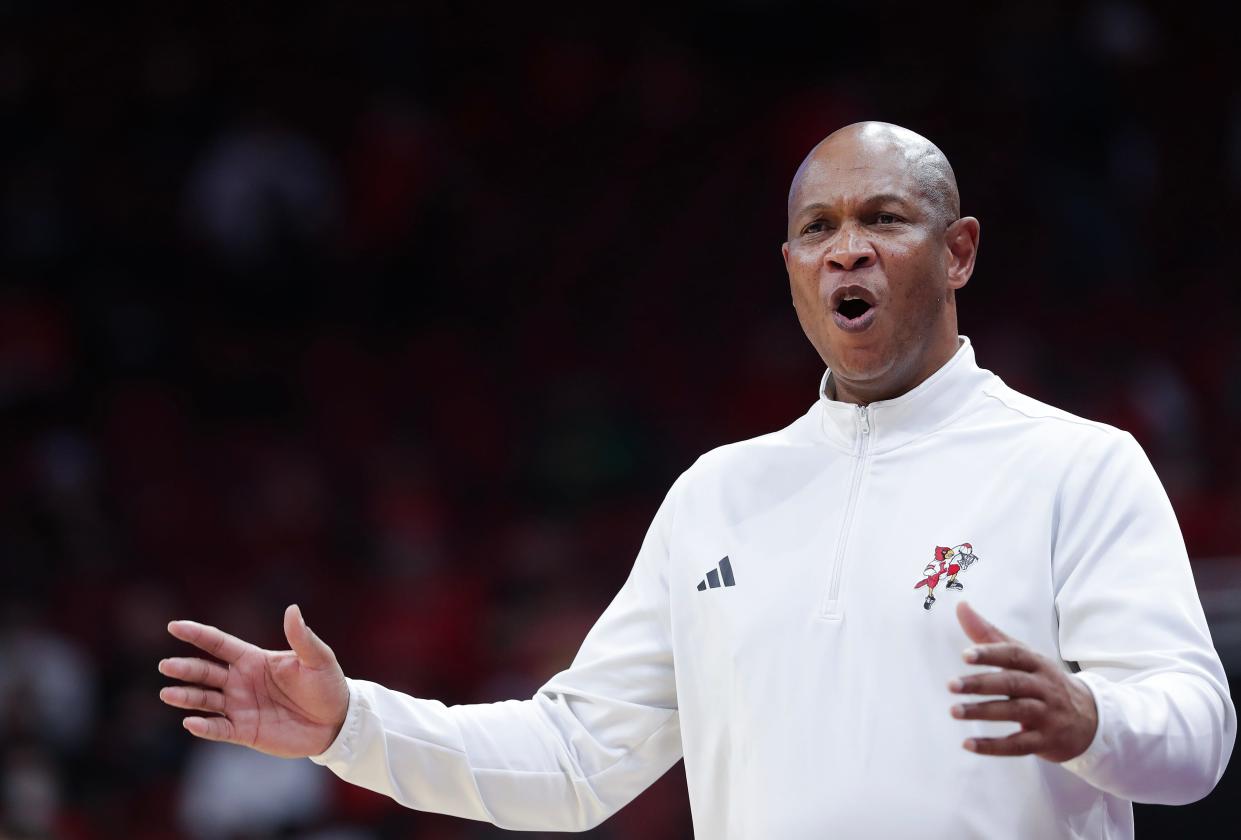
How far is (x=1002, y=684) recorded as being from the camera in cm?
192

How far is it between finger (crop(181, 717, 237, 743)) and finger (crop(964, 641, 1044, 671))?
3.90 ft

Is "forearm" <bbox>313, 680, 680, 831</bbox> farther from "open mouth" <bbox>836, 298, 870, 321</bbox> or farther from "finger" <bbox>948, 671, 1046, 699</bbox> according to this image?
"finger" <bbox>948, 671, 1046, 699</bbox>

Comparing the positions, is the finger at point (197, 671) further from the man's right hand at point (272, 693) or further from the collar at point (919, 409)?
the collar at point (919, 409)

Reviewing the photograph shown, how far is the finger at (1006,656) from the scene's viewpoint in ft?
6.29

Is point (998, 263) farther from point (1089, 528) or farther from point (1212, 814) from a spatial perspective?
point (1089, 528)

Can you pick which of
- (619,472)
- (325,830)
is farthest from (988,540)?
(619,472)

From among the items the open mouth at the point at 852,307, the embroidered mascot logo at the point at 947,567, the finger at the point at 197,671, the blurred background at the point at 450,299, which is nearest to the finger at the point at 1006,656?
the embroidered mascot logo at the point at 947,567

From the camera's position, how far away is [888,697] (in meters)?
→ 2.36

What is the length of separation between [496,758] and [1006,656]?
1074 mm

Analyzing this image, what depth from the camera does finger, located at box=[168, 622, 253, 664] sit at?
2.45m

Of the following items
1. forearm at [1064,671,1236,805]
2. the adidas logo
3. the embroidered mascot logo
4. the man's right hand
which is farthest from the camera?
the adidas logo

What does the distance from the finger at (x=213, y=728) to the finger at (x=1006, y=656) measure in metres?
1.19

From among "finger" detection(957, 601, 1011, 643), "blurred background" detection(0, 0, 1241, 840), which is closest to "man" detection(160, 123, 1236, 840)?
"finger" detection(957, 601, 1011, 643)

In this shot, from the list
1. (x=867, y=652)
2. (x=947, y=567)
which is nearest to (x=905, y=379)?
(x=947, y=567)
